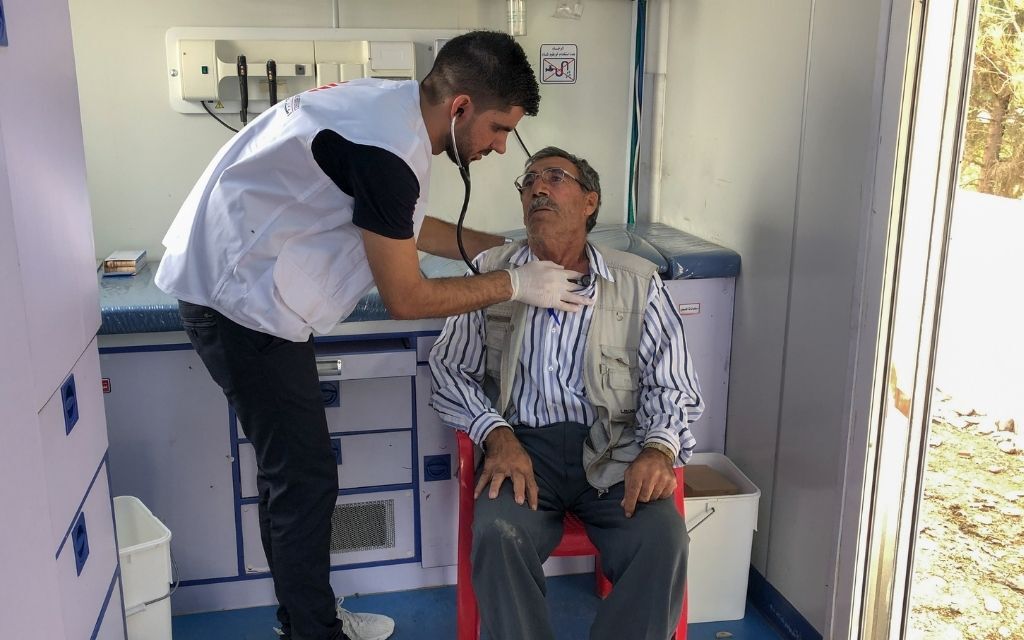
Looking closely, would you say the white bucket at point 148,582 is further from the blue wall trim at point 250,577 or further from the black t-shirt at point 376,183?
the black t-shirt at point 376,183

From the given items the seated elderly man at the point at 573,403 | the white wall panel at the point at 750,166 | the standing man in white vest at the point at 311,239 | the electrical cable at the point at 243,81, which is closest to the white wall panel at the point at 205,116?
the electrical cable at the point at 243,81

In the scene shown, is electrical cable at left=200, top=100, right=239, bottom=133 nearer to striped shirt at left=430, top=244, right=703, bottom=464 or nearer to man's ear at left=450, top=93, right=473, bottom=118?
striped shirt at left=430, top=244, right=703, bottom=464

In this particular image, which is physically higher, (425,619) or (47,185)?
(47,185)

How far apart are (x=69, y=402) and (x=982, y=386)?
2.52m

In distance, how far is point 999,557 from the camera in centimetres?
233

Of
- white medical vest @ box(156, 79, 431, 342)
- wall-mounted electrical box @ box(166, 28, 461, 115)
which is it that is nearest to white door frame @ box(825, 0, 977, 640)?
white medical vest @ box(156, 79, 431, 342)

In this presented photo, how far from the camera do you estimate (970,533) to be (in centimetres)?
243

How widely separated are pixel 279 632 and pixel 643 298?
119 centimetres

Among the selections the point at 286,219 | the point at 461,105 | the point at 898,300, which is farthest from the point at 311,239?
the point at 898,300

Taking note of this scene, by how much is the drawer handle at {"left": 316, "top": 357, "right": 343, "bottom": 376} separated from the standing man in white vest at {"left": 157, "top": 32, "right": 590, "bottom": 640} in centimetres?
25

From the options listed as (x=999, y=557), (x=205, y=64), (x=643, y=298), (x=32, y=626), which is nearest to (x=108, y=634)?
(x=32, y=626)

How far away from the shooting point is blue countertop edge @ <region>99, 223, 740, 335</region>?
2.01m

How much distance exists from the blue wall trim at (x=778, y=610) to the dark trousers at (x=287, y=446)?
1071 mm

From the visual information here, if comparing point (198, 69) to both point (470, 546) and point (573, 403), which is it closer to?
point (573, 403)
